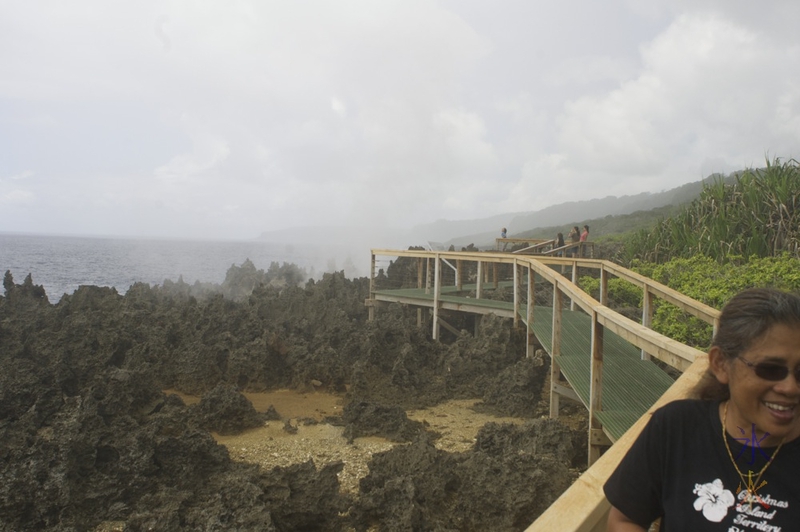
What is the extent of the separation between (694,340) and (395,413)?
390 centimetres

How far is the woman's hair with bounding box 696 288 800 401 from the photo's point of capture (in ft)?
5.17

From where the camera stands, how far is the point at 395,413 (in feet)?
23.9

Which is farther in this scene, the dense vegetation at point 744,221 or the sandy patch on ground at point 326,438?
the dense vegetation at point 744,221

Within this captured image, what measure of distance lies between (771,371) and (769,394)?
62 millimetres

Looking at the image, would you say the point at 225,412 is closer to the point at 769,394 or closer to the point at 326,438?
the point at 326,438

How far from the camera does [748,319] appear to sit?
1.62 m

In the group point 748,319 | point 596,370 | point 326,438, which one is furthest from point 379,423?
point 748,319

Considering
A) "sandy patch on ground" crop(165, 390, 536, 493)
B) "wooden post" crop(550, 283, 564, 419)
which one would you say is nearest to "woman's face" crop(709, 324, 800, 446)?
"sandy patch on ground" crop(165, 390, 536, 493)

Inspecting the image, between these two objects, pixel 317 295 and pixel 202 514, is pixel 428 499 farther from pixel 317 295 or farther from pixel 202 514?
pixel 317 295

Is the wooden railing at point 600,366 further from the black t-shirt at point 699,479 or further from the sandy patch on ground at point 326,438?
the sandy patch on ground at point 326,438

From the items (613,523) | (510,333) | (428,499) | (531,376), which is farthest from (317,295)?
(613,523)

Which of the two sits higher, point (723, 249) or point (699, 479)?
point (723, 249)

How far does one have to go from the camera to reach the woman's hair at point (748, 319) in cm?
158

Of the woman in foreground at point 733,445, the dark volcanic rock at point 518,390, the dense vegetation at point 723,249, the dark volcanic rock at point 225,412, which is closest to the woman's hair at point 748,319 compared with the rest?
the woman in foreground at point 733,445
